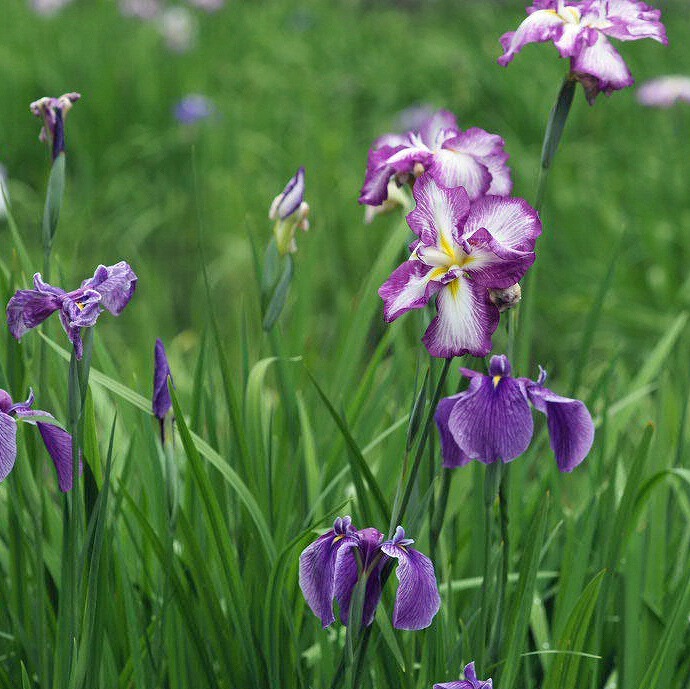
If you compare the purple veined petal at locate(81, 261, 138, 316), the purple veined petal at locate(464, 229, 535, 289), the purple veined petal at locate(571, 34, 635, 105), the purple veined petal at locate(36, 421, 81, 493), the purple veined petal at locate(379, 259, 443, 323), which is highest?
the purple veined petal at locate(571, 34, 635, 105)

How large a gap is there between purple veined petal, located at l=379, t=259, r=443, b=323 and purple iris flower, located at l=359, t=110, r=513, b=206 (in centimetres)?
13

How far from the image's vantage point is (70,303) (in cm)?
69

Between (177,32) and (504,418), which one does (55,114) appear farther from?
(177,32)

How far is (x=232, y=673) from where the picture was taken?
942 mm

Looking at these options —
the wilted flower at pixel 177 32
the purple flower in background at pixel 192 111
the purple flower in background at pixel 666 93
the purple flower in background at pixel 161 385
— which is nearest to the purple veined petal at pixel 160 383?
the purple flower in background at pixel 161 385

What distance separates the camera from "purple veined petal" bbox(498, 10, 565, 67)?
86 cm

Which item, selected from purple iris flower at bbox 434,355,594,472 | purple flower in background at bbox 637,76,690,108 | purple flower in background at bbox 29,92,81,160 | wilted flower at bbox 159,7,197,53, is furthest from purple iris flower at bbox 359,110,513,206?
wilted flower at bbox 159,7,197,53

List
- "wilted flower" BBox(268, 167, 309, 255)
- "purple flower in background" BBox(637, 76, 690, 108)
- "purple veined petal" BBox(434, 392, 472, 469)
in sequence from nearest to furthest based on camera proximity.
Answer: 1. "purple veined petal" BBox(434, 392, 472, 469)
2. "wilted flower" BBox(268, 167, 309, 255)
3. "purple flower in background" BBox(637, 76, 690, 108)

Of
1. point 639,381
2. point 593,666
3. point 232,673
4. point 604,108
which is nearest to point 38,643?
point 232,673

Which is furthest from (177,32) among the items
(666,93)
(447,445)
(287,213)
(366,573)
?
(366,573)

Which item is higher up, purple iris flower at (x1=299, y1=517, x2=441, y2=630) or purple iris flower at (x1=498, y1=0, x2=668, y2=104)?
purple iris flower at (x1=498, y1=0, x2=668, y2=104)

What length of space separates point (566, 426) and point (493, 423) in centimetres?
7

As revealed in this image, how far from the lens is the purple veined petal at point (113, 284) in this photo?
28.6 inches

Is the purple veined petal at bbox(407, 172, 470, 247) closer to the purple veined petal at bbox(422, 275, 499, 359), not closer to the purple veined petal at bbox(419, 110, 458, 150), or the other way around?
the purple veined petal at bbox(422, 275, 499, 359)
